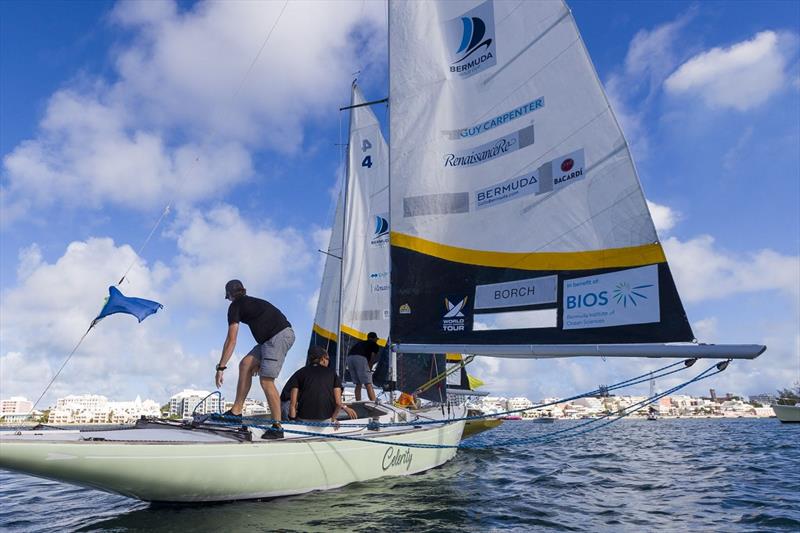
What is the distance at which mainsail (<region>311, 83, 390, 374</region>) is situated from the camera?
19062 mm

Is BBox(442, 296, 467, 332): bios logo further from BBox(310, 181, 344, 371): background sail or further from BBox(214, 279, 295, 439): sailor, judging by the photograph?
BBox(310, 181, 344, 371): background sail

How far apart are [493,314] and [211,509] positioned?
4.88 metres

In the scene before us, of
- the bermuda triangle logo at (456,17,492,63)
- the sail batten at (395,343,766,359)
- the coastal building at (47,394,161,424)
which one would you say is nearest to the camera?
A: the sail batten at (395,343,766,359)

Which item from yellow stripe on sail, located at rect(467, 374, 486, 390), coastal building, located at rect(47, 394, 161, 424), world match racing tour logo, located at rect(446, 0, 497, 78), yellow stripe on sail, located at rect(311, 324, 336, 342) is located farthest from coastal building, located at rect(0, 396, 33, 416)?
world match racing tour logo, located at rect(446, 0, 497, 78)

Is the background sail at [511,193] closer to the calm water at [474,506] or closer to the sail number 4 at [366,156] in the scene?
the calm water at [474,506]

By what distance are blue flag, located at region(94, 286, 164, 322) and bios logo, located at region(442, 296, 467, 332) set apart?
454 cm

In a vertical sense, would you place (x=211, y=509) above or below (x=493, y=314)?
below

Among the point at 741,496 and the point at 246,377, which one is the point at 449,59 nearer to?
the point at 246,377

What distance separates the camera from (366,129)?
21469 millimetres

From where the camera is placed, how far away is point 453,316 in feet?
29.0

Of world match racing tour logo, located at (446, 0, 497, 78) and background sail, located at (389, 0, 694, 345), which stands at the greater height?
world match racing tour logo, located at (446, 0, 497, 78)

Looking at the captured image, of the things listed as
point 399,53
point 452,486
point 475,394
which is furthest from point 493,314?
point 475,394

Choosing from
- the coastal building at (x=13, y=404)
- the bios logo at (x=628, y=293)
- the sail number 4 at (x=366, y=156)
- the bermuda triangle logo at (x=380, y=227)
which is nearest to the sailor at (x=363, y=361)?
the bios logo at (x=628, y=293)

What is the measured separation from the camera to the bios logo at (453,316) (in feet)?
28.7
